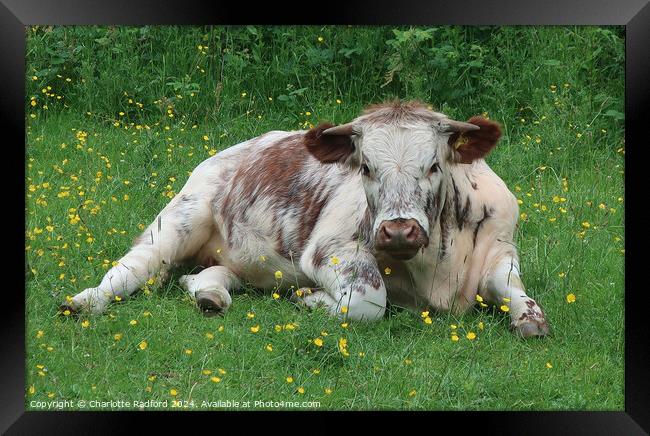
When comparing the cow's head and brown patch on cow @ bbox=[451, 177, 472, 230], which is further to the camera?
brown patch on cow @ bbox=[451, 177, 472, 230]

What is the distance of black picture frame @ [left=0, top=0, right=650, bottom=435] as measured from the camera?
7.48 meters

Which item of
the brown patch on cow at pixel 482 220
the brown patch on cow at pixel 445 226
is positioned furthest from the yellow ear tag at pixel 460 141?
the brown patch on cow at pixel 482 220

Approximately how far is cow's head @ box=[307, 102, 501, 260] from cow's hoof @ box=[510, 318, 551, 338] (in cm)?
81

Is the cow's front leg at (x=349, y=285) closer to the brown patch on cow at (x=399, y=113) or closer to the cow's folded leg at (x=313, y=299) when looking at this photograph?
the cow's folded leg at (x=313, y=299)

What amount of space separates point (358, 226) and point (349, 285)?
1.59ft

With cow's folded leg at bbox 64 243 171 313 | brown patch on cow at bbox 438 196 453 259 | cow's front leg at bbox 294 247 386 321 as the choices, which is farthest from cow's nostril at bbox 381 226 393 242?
cow's folded leg at bbox 64 243 171 313

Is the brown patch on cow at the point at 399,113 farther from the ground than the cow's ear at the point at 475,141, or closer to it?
farther from the ground

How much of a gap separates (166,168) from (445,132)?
2787mm

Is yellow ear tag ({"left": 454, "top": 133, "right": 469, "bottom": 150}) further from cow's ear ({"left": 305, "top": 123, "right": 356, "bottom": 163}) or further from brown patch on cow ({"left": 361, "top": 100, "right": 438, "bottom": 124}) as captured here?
cow's ear ({"left": 305, "top": 123, "right": 356, "bottom": 163})

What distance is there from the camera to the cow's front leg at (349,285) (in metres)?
8.89

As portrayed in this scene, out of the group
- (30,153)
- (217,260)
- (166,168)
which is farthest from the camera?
(166,168)
